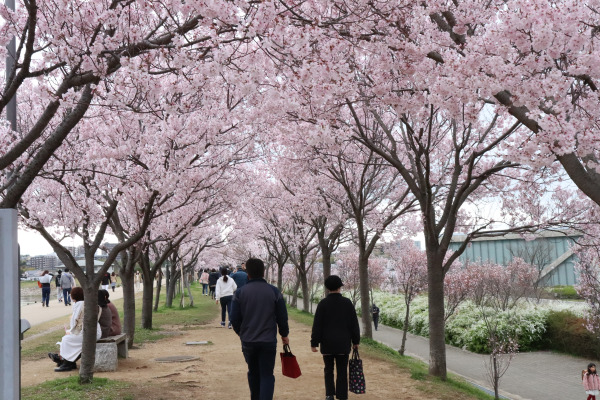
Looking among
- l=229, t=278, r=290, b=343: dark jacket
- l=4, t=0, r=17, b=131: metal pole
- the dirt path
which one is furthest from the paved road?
l=4, t=0, r=17, b=131: metal pole

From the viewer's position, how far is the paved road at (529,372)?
43.4 feet

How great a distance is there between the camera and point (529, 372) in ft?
52.2

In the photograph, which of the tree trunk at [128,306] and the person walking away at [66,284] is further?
the person walking away at [66,284]

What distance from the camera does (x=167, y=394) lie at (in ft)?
25.6

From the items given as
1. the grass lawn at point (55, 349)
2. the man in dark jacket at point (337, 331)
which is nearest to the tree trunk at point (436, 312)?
the man in dark jacket at point (337, 331)

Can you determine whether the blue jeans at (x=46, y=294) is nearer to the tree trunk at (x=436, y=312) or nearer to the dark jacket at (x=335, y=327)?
the tree trunk at (x=436, y=312)

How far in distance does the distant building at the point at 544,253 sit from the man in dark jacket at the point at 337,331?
26.7 metres

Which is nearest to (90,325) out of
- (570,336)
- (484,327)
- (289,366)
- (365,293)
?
(289,366)

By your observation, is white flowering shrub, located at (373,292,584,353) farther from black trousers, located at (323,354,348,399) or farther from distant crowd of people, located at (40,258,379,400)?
distant crowd of people, located at (40,258,379,400)

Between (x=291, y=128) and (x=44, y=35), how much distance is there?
23.2ft

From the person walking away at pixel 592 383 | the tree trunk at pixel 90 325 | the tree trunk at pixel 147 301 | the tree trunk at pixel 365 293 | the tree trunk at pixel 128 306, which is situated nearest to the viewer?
the tree trunk at pixel 90 325

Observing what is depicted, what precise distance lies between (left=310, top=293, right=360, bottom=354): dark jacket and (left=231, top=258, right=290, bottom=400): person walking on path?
2.94 feet

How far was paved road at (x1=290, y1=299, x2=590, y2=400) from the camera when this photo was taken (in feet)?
43.4

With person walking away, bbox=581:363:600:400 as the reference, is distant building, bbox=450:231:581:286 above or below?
above
